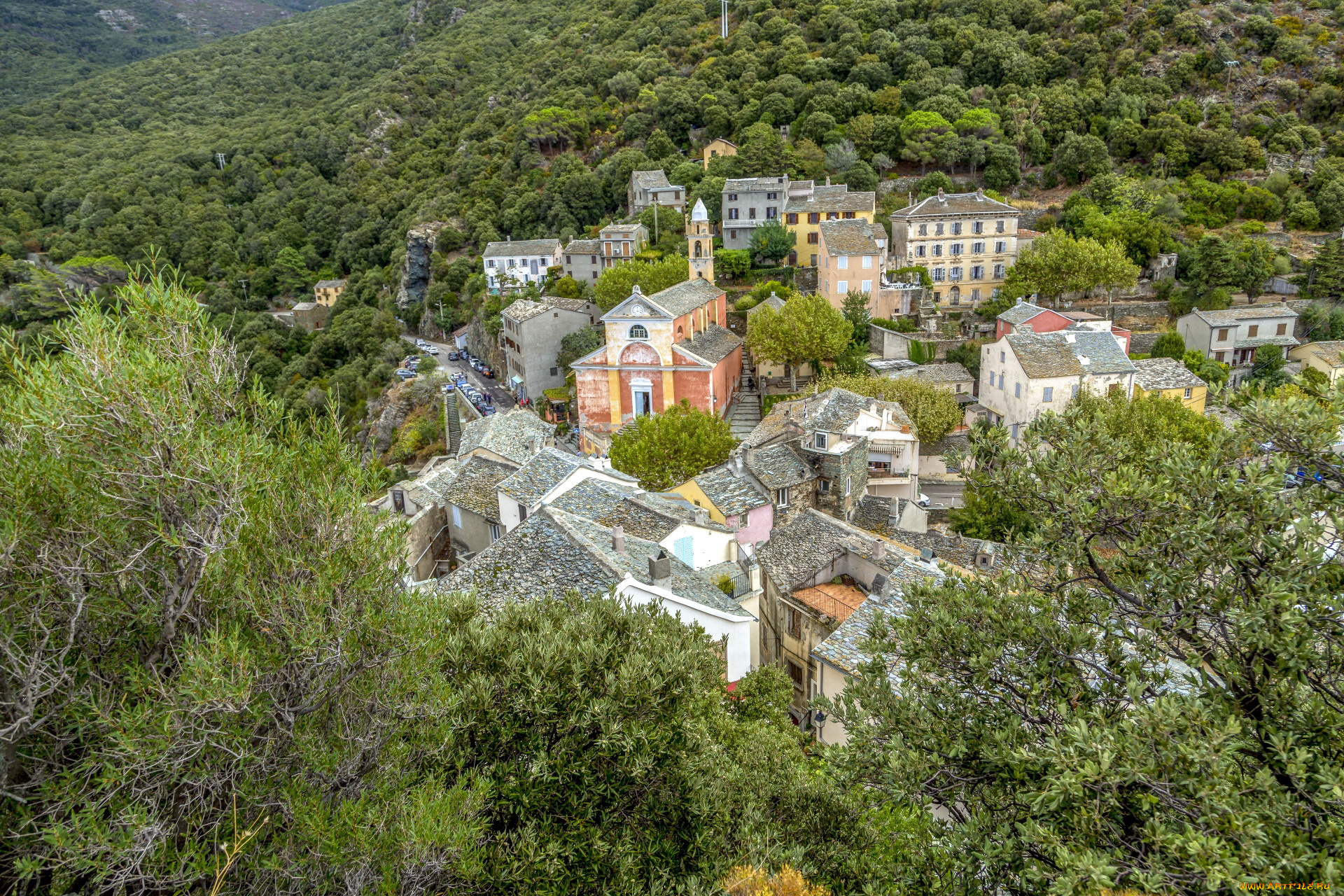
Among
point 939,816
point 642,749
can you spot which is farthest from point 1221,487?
point 939,816

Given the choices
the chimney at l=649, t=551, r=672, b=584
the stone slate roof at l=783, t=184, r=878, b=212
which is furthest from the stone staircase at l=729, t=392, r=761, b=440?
the chimney at l=649, t=551, r=672, b=584

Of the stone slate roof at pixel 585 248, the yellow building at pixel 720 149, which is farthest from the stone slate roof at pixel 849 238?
the yellow building at pixel 720 149

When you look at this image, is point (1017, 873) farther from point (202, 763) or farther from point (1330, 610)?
point (202, 763)

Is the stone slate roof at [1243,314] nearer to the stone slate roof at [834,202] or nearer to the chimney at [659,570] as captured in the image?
the stone slate roof at [834,202]

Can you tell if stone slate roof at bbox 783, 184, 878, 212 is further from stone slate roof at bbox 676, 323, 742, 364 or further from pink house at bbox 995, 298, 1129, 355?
pink house at bbox 995, 298, 1129, 355

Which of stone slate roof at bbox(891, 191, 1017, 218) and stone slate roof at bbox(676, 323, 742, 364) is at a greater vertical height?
stone slate roof at bbox(891, 191, 1017, 218)

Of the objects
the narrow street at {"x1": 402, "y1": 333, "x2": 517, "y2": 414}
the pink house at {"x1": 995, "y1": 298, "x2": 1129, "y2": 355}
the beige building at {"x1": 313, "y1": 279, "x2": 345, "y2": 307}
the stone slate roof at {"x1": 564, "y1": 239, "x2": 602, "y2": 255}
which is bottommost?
the narrow street at {"x1": 402, "y1": 333, "x2": 517, "y2": 414}
